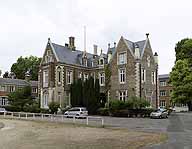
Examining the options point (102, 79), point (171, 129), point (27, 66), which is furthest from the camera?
point (27, 66)

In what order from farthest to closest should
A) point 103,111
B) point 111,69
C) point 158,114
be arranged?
point 111,69 < point 103,111 < point 158,114

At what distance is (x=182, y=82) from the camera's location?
61.2 metres

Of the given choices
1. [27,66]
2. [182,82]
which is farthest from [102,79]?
[27,66]

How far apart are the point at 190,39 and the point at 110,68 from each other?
61.7 feet

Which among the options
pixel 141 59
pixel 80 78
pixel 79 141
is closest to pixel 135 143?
pixel 79 141

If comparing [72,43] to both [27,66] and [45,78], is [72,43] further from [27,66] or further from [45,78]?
[27,66]

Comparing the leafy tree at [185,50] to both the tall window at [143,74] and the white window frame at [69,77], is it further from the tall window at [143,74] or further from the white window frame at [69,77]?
the white window frame at [69,77]

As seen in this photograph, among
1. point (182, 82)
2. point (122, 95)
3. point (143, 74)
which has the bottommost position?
point (122, 95)

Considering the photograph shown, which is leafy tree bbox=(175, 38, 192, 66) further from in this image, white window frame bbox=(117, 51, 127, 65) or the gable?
the gable

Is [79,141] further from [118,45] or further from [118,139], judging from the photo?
[118,45]

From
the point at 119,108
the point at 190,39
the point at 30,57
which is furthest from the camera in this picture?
the point at 30,57

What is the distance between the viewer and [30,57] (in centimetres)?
9662

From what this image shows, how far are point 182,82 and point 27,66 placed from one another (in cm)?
4957

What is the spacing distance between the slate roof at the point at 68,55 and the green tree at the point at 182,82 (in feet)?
45.0
